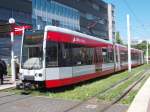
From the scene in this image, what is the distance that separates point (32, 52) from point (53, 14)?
48.1 metres

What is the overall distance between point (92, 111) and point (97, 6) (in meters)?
85.9

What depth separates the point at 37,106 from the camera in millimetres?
12766

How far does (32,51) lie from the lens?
1698 cm

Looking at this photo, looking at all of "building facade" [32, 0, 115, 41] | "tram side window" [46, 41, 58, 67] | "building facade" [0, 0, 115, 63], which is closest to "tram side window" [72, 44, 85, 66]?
"tram side window" [46, 41, 58, 67]

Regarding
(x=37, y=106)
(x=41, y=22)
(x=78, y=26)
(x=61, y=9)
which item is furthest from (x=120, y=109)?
(x=78, y=26)

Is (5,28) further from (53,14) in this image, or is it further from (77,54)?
(53,14)

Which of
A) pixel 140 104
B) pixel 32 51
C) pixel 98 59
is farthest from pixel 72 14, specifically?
pixel 140 104

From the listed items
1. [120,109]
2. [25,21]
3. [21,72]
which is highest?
[25,21]

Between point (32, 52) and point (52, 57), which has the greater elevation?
point (32, 52)

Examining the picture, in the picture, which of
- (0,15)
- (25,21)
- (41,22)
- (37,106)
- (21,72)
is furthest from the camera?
(41,22)

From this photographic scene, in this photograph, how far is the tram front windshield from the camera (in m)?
16.5

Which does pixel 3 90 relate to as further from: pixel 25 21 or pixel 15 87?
pixel 25 21

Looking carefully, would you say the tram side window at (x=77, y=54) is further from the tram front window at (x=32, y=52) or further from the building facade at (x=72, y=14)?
the building facade at (x=72, y=14)

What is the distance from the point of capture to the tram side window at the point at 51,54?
54.0 ft
